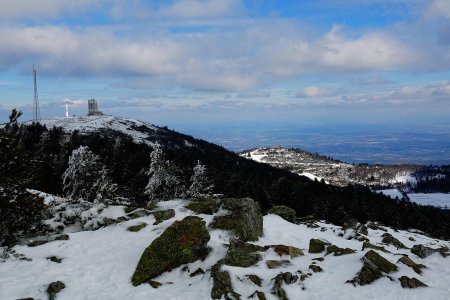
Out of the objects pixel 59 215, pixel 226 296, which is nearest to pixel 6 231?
pixel 59 215

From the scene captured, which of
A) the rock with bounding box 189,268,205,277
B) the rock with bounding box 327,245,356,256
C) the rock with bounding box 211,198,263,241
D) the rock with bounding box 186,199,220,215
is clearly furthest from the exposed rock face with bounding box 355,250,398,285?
the rock with bounding box 186,199,220,215

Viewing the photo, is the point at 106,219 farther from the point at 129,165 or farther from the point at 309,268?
the point at 129,165

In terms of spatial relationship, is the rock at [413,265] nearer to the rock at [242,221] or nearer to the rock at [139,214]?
the rock at [242,221]

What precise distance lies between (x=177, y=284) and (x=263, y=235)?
10116mm

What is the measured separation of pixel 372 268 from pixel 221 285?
7371mm

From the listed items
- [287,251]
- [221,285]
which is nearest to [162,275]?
[221,285]

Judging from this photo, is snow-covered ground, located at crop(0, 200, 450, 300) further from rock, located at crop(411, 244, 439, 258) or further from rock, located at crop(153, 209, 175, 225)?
rock, located at crop(153, 209, 175, 225)

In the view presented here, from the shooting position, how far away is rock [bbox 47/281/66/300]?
1698 cm

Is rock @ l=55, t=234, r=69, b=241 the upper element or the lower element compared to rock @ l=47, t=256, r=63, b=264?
lower

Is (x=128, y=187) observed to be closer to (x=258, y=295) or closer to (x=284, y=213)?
(x=284, y=213)

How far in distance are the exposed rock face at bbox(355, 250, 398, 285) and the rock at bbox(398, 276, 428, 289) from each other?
1093 mm

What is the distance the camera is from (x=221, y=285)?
17.5m

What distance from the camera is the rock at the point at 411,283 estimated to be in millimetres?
17703

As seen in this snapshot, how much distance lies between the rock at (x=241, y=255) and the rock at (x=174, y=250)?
147 cm
